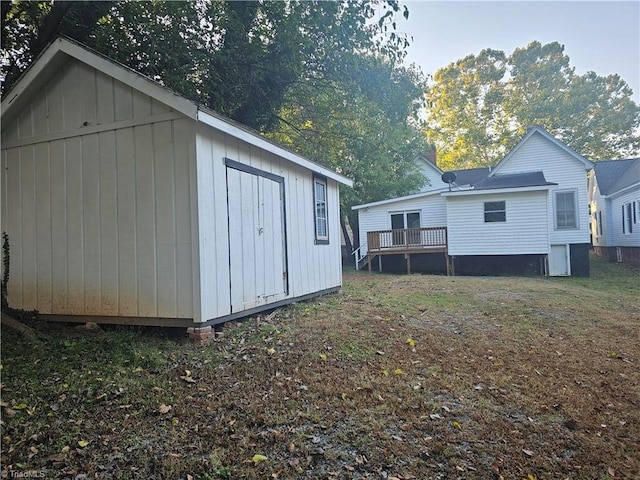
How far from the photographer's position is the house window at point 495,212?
15.2 metres

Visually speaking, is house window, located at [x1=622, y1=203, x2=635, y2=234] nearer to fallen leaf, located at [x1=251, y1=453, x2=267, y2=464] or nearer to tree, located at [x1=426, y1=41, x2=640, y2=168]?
tree, located at [x1=426, y1=41, x2=640, y2=168]

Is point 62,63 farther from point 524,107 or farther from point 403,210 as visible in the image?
point 524,107

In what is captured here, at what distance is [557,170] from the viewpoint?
16.2 m

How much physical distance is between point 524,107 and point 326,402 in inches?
1303

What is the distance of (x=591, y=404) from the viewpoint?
347cm

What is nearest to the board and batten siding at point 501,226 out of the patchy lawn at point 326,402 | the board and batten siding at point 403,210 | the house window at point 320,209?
the board and batten siding at point 403,210

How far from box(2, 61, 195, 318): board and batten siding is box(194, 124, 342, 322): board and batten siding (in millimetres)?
191

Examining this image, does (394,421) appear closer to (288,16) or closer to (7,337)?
(7,337)

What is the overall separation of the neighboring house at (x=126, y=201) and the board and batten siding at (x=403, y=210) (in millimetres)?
12238

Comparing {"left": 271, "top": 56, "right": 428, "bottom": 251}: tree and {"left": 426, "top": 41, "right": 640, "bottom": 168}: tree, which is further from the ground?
{"left": 426, "top": 41, "right": 640, "bottom": 168}: tree

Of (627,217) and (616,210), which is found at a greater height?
(616,210)

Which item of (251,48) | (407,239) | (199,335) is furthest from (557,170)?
(199,335)

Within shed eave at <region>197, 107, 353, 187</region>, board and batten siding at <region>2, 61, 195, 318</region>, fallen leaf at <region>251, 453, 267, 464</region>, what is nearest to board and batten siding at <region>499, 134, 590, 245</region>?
shed eave at <region>197, 107, 353, 187</region>

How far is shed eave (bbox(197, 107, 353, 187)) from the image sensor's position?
4745 millimetres
